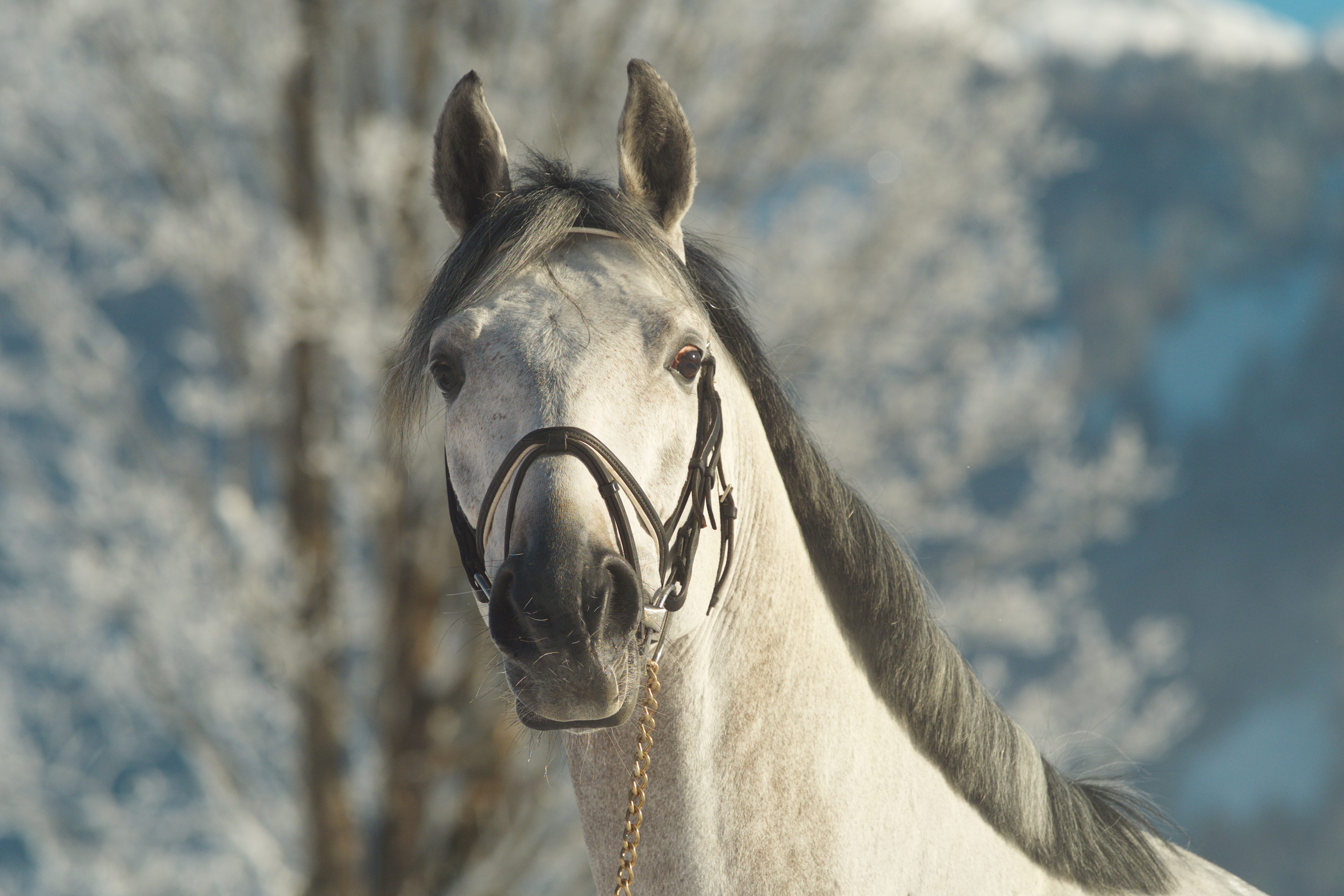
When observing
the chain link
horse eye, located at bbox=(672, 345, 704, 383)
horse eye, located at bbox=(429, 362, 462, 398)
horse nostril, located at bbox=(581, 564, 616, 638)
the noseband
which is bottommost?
the chain link

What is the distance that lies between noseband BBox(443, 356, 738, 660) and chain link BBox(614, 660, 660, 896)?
0.06 meters

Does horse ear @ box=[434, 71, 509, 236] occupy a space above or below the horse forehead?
above

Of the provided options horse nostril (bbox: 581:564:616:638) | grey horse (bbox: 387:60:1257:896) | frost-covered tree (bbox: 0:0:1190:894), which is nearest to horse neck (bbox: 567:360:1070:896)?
grey horse (bbox: 387:60:1257:896)

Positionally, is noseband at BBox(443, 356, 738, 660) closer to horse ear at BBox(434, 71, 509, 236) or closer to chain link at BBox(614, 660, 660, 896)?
chain link at BBox(614, 660, 660, 896)

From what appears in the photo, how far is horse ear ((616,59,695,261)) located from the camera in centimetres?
156

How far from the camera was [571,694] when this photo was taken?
1.19 metres

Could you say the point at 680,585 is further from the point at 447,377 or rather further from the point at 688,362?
the point at 447,377

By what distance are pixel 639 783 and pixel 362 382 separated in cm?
360

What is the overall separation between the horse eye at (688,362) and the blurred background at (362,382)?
2601 mm

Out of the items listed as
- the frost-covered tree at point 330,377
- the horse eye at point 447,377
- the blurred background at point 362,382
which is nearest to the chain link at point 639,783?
the horse eye at point 447,377

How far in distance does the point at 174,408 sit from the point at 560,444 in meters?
5.33

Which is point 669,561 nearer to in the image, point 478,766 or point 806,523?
point 806,523

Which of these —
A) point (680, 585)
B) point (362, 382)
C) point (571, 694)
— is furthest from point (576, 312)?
point (362, 382)

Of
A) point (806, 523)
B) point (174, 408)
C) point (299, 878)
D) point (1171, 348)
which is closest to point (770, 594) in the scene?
point (806, 523)
